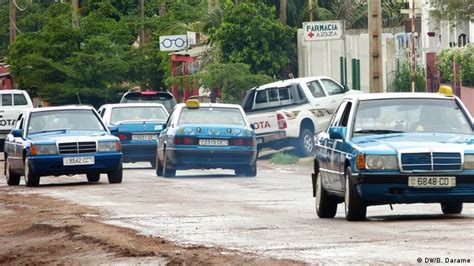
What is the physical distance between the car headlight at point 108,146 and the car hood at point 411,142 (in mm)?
10432

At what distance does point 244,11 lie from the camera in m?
49.2

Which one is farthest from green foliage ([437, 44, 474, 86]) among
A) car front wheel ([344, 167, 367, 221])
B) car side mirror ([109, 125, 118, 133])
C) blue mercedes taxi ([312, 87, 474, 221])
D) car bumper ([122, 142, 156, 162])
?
car front wheel ([344, 167, 367, 221])

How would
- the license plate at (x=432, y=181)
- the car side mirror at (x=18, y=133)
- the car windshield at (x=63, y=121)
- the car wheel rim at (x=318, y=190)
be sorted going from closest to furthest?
the license plate at (x=432, y=181)
the car wheel rim at (x=318, y=190)
the car windshield at (x=63, y=121)
the car side mirror at (x=18, y=133)

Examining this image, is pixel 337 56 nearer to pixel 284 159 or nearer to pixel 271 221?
pixel 284 159

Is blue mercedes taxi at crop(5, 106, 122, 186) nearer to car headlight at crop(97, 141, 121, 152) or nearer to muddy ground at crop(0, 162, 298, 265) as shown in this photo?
car headlight at crop(97, 141, 121, 152)

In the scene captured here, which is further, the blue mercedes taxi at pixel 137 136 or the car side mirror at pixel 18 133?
the blue mercedes taxi at pixel 137 136

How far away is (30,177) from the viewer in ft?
88.0

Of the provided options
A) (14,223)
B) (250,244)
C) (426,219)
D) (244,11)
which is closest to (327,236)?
(250,244)

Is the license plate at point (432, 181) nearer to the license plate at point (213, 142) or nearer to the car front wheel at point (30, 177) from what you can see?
the car front wheel at point (30, 177)

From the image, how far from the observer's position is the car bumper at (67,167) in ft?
86.0

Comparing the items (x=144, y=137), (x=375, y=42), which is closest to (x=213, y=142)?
(x=144, y=137)

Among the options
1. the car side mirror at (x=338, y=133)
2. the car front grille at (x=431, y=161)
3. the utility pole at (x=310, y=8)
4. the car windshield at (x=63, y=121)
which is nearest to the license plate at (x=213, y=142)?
the car windshield at (x=63, y=121)

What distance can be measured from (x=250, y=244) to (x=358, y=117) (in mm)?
4137

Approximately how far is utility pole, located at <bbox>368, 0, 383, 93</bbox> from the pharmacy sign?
6814mm
